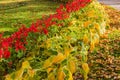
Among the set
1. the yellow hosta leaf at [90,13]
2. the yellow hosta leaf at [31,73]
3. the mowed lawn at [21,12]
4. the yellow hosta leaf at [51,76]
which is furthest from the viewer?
the mowed lawn at [21,12]

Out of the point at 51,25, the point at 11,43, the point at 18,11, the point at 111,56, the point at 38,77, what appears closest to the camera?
the point at 38,77

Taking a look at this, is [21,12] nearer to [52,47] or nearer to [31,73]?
[52,47]

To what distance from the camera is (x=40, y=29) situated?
729 cm

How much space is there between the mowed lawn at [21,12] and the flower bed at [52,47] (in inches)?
165

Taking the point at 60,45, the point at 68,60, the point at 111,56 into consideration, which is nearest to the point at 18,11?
the point at 111,56

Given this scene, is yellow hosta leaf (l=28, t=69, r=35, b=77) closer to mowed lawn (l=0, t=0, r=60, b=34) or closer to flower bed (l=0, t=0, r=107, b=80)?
flower bed (l=0, t=0, r=107, b=80)

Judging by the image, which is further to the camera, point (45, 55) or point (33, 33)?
point (33, 33)

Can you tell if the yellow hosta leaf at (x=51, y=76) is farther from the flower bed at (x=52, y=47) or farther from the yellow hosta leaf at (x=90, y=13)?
the yellow hosta leaf at (x=90, y=13)

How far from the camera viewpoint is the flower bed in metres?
4.46

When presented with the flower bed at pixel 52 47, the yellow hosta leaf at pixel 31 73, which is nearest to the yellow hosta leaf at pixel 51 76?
the flower bed at pixel 52 47

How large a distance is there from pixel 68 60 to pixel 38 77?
510 millimetres

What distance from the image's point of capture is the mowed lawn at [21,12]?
14.0 meters

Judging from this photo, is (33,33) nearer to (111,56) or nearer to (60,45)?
(60,45)

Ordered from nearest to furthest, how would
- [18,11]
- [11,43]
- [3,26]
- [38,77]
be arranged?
[38,77] → [11,43] → [3,26] → [18,11]
